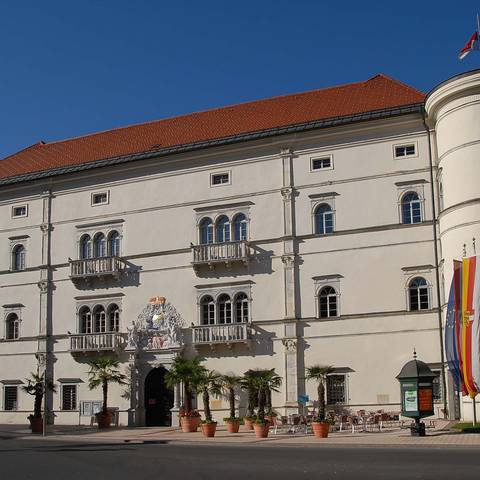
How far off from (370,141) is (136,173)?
1269cm

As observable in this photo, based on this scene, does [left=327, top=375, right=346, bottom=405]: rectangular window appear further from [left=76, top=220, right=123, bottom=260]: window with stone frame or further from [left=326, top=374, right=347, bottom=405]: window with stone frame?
[left=76, top=220, right=123, bottom=260]: window with stone frame

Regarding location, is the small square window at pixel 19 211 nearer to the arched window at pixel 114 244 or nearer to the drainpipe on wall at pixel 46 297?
the drainpipe on wall at pixel 46 297

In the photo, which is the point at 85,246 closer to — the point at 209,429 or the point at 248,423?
the point at 248,423

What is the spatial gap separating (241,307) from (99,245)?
9.15 metres

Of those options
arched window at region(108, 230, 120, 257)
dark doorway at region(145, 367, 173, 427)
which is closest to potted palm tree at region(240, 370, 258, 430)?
dark doorway at region(145, 367, 173, 427)

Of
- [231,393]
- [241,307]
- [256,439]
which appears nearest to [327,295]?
[241,307]

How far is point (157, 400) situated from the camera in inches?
1555

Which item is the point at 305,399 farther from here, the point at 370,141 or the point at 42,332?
the point at 42,332

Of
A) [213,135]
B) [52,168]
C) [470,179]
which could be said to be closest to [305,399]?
[470,179]

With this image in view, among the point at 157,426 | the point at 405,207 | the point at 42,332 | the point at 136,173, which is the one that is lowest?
the point at 157,426

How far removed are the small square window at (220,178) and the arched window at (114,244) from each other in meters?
6.07

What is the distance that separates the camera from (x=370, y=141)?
36562 mm

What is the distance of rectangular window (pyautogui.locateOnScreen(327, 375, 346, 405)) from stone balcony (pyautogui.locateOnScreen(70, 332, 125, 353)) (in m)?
11.0

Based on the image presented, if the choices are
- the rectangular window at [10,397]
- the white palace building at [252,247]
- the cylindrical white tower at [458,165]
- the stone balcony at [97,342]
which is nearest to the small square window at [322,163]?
the white palace building at [252,247]
